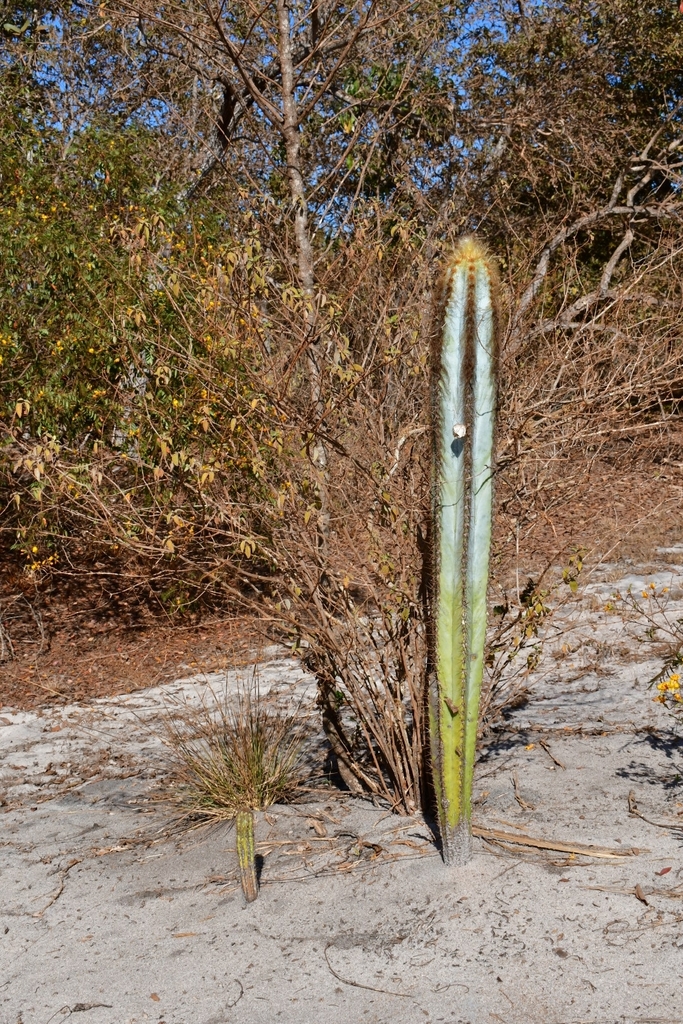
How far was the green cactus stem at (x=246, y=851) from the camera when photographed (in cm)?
334

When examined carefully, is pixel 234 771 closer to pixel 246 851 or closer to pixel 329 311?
pixel 246 851

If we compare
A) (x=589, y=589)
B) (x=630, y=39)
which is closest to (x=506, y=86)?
(x=630, y=39)

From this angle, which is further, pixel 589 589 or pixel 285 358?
pixel 589 589

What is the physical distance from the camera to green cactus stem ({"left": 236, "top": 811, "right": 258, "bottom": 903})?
334 centimetres

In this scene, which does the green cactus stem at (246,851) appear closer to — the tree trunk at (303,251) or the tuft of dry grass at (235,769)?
the tuft of dry grass at (235,769)

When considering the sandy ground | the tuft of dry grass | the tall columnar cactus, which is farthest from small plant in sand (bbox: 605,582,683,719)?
the tuft of dry grass

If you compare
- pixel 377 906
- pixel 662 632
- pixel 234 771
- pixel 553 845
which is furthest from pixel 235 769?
pixel 662 632

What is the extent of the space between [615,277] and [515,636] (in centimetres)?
957

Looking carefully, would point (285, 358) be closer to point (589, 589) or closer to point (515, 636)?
point (515, 636)

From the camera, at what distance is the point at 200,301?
3.98 m

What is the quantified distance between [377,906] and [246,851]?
0.46m

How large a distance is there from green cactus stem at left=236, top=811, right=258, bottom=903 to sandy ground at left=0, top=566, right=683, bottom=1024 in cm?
9

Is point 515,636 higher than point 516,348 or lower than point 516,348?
lower

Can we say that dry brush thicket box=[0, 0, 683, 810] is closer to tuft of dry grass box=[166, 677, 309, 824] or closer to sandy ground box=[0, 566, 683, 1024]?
tuft of dry grass box=[166, 677, 309, 824]
